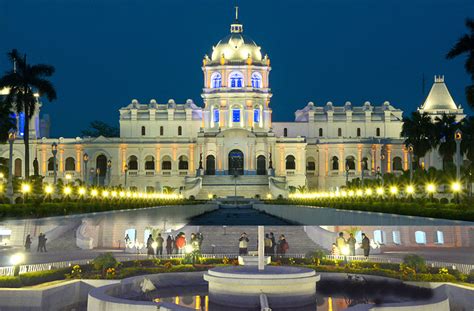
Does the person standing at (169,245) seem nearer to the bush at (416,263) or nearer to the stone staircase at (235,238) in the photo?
the stone staircase at (235,238)

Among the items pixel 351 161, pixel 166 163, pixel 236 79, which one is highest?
pixel 236 79

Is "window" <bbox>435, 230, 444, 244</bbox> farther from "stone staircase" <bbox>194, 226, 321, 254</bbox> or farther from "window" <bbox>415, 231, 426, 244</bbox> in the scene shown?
"stone staircase" <bbox>194, 226, 321, 254</bbox>

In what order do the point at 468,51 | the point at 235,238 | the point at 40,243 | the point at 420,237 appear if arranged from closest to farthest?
1. the point at 40,243
2. the point at 420,237
3. the point at 235,238
4. the point at 468,51

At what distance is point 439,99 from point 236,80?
97.5 ft

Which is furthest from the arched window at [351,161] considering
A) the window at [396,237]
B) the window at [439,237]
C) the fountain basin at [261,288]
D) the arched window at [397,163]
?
the fountain basin at [261,288]

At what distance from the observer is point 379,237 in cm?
2684

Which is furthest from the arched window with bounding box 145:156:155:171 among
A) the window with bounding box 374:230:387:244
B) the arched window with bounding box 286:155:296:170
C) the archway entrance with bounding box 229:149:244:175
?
the window with bounding box 374:230:387:244

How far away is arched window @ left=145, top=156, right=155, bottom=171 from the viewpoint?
112750mm

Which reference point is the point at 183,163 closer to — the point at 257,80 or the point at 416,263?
the point at 257,80

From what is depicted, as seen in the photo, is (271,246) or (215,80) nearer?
(271,246)

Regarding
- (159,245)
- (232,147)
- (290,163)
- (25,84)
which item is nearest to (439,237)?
(159,245)

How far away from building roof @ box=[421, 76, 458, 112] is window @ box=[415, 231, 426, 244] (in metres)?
88.2

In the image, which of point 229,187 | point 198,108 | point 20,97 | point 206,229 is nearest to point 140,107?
point 198,108

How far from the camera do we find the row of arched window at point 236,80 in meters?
114
